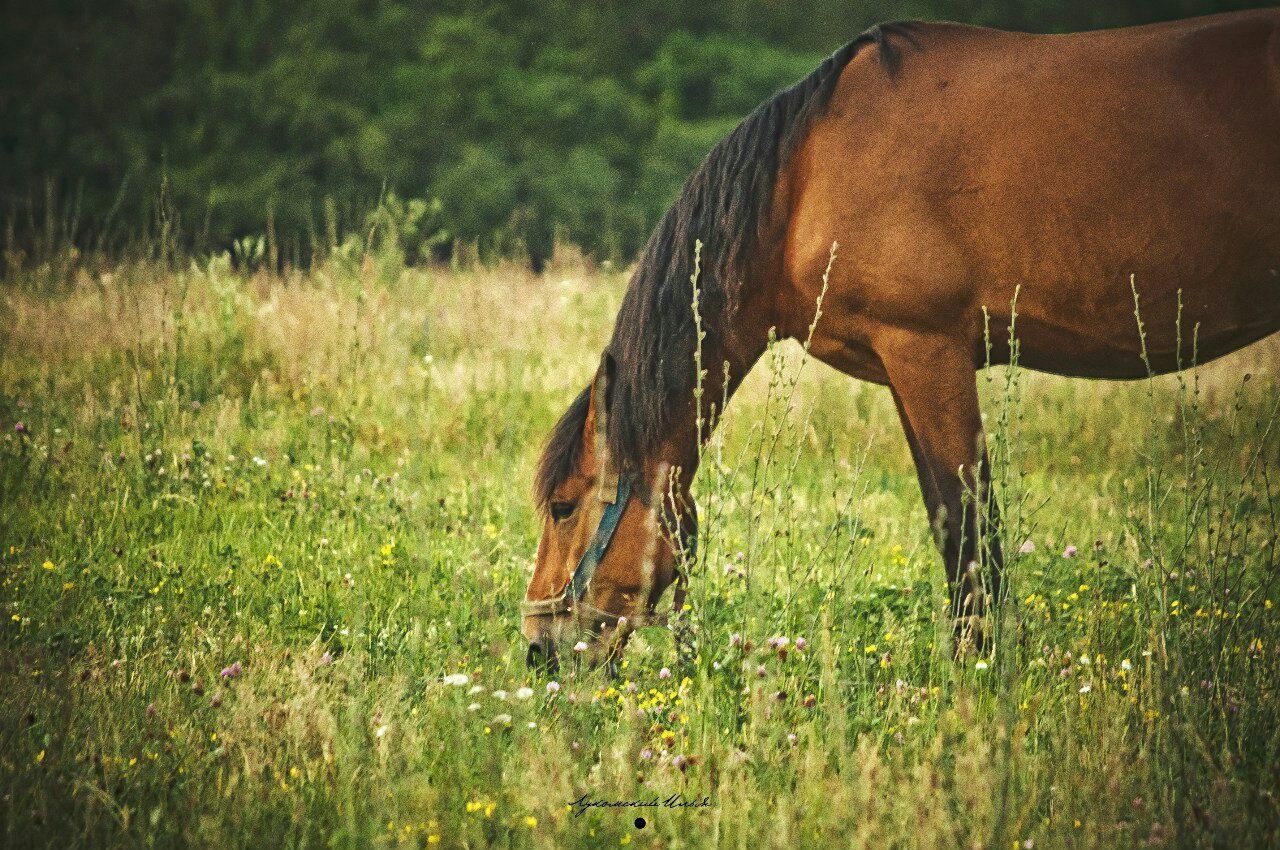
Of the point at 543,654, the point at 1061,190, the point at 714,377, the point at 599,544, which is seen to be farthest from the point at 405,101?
the point at 1061,190

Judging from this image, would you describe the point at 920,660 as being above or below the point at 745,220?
below

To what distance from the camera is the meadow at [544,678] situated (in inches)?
89.7

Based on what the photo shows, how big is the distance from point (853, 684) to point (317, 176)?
2066cm

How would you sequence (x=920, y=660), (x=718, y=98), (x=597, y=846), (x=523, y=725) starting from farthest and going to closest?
(x=718, y=98) < (x=920, y=660) < (x=523, y=725) < (x=597, y=846)

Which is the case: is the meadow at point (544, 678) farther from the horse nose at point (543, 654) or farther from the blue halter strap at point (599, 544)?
the blue halter strap at point (599, 544)

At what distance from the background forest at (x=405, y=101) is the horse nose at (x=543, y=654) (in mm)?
14249

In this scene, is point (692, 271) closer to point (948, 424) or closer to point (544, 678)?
point (948, 424)

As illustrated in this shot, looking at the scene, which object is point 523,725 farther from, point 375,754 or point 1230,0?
point 1230,0

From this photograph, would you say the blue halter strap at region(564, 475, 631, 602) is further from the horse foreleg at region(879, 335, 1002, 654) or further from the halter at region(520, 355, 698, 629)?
the horse foreleg at region(879, 335, 1002, 654)

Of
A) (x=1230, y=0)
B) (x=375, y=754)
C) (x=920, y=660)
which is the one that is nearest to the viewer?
(x=375, y=754)

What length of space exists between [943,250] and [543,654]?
1.72 meters

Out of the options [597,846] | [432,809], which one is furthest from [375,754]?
[597,846]

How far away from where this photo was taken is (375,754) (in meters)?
2.56

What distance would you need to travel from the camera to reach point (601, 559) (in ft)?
→ 11.4
